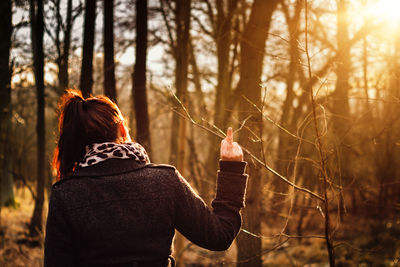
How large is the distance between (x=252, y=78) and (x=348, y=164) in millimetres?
6514

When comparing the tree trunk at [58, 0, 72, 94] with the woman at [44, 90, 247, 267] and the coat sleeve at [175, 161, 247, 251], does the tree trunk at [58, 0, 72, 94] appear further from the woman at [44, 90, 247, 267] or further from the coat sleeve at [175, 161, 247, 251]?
the coat sleeve at [175, 161, 247, 251]

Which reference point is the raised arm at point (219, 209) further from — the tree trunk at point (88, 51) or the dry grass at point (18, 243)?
the dry grass at point (18, 243)

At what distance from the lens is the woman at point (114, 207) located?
1.52 m

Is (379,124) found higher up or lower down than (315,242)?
higher up

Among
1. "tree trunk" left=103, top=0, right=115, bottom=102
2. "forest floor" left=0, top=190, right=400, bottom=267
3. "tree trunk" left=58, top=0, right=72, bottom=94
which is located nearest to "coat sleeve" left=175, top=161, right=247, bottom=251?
"tree trunk" left=103, top=0, right=115, bottom=102

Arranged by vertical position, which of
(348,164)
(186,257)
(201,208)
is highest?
(201,208)

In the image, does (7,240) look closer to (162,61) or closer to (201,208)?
(162,61)

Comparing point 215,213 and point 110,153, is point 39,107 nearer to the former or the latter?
point 110,153

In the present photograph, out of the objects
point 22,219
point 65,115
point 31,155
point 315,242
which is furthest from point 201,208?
point 31,155

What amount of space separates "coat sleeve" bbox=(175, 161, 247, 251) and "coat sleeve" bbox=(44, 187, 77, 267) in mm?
439

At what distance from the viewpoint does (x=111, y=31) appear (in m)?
5.61

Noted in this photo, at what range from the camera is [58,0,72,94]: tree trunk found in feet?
22.4

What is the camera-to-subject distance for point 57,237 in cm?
153

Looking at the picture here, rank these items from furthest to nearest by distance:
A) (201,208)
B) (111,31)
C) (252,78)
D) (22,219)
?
(22,219)
(111,31)
(252,78)
(201,208)
